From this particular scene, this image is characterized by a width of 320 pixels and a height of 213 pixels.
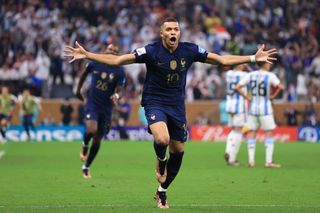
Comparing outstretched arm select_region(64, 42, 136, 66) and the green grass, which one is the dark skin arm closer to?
the green grass

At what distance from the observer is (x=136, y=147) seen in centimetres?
2736

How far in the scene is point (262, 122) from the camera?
19.9 meters

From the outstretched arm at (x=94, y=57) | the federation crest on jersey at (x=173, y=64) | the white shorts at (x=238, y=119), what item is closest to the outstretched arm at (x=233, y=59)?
the federation crest on jersey at (x=173, y=64)

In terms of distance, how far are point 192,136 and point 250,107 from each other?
1327 cm

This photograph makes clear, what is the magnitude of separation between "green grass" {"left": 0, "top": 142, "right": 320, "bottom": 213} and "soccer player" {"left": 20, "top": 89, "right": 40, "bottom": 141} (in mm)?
6796

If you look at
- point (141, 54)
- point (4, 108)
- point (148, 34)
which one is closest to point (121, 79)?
point (141, 54)

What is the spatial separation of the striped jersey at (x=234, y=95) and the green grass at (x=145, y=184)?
1.43 metres

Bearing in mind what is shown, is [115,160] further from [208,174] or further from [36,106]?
[36,106]

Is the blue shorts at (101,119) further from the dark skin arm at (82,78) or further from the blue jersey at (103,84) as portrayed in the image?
the dark skin arm at (82,78)

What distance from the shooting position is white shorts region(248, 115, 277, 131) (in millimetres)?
19766

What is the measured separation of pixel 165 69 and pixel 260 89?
8.49 metres

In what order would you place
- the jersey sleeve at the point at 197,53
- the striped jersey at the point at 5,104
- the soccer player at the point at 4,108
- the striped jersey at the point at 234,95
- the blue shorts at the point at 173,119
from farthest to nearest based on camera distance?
the striped jersey at the point at 5,104, the soccer player at the point at 4,108, the striped jersey at the point at 234,95, the jersey sleeve at the point at 197,53, the blue shorts at the point at 173,119

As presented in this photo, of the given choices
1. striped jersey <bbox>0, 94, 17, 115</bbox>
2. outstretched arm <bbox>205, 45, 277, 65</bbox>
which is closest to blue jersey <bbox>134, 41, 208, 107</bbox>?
outstretched arm <bbox>205, 45, 277, 65</bbox>

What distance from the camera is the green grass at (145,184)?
39.0 feet
